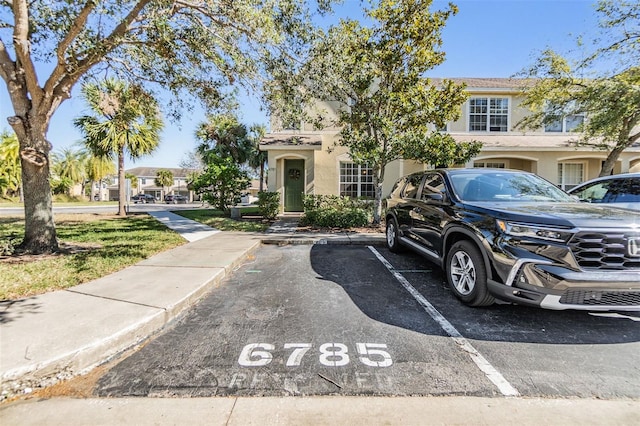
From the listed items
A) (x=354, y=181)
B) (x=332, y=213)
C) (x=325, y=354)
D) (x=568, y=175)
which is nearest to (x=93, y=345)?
(x=325, y=354)

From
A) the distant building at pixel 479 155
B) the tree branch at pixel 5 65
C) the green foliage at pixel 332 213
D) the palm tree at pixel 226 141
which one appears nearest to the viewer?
the tree branch at pixel 5 65

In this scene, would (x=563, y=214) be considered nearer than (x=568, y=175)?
Yes

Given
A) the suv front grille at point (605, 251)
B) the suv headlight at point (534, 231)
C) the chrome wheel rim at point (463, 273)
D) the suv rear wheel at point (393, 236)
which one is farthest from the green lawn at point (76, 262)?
the suv front grille at point (605, 251)

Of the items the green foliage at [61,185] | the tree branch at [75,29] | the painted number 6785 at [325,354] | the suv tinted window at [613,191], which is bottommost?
the painted number 6785 at [325,354]

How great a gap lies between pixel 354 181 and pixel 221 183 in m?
6.23

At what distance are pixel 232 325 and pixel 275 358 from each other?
92cm

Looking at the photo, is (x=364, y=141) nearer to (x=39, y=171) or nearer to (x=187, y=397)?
(x=39, y=171)

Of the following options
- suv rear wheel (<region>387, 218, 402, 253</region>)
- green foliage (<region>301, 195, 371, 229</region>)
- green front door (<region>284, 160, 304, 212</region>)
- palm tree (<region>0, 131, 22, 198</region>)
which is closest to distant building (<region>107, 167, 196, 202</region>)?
palm tree (<region>0, 131, 22, 198</region>)

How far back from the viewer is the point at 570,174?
15.7 m

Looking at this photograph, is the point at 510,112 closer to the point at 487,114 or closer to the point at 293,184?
the point at 487,114

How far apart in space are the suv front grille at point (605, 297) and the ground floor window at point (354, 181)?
12062 millimetres

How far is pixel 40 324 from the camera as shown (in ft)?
10.3

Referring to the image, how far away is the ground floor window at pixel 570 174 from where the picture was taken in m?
15.6

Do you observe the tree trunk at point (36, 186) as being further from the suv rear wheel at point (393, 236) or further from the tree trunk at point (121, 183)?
the tree trunk at point (121, 183)
